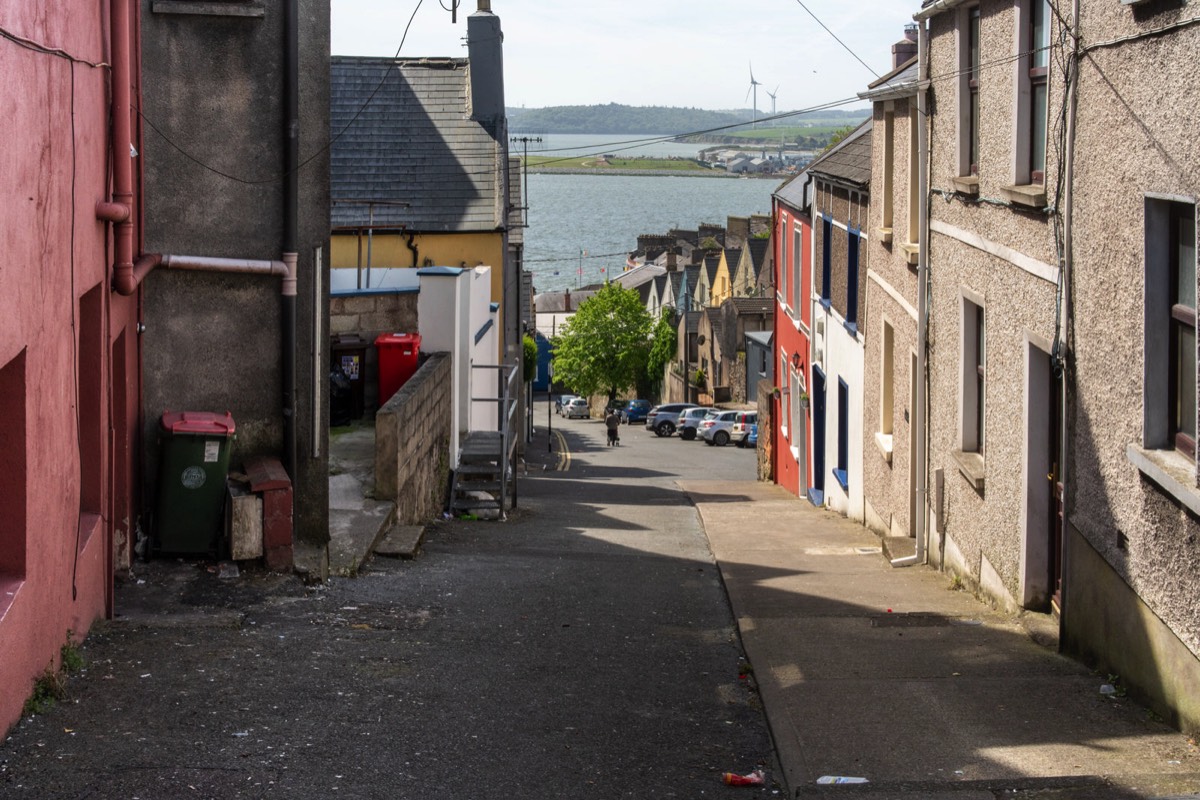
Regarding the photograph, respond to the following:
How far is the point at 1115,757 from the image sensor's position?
6.02 meters

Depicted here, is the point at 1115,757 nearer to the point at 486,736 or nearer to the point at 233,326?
the point at 486,736

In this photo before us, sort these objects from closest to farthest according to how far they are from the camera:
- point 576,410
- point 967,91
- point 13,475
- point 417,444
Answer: point 13,475
point 967,91
point 417,444
point 576,410

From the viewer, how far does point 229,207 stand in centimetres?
1062

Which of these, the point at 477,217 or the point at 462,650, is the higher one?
the point at 477,217

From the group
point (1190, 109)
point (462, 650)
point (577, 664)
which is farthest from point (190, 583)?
point (1190, 109)

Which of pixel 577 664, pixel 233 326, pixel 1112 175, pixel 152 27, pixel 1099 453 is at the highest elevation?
pixel 152 27

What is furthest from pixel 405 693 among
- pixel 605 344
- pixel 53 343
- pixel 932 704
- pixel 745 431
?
pixel 605 344

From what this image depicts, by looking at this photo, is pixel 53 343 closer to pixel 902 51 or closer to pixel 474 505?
pixel 474 505

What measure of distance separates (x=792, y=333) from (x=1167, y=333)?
63.3ft

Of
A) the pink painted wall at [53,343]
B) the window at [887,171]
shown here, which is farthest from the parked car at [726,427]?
the pink painted wall at [53,343]

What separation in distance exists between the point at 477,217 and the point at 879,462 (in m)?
12.6

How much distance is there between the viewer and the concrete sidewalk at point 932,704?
19.1 ft

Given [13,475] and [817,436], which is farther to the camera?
[817,436]

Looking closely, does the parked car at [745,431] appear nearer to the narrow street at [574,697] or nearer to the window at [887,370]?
the window at [887,370]
